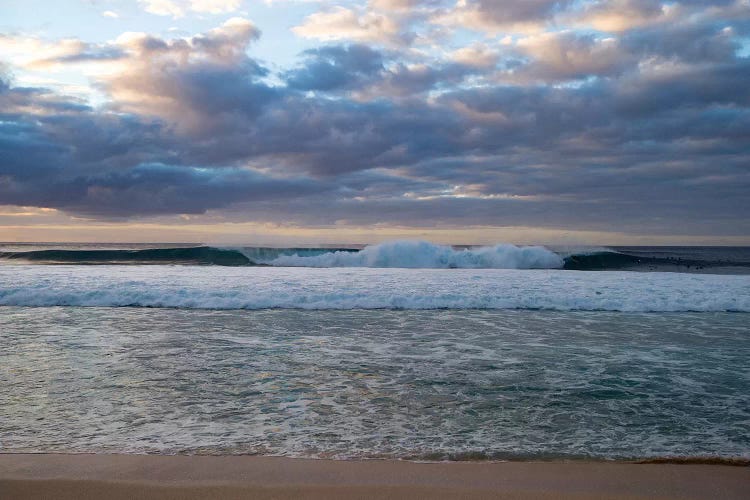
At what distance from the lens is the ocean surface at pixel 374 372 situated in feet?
13.4

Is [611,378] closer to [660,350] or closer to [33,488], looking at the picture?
[660,350]

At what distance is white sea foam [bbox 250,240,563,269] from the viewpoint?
2812cm

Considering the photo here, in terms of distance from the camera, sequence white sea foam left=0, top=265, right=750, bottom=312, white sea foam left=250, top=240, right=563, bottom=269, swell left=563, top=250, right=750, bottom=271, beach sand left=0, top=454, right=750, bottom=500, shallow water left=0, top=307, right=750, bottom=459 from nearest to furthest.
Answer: beach sand left=0, top=454, right=750, bottom=500, shallow water left=0, top=307, right=750, bottom=459, white sea foam left=0, top=265, right=750, bottom=312, white sea foam left=250, top=240, right=563, bottom=269, swell left=563, top=250, right=750, bottom=271

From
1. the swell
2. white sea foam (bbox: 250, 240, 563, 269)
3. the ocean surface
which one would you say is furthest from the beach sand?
the swell

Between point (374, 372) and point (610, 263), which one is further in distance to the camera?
point (610, 263)

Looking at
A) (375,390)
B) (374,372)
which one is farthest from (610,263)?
(375,390)

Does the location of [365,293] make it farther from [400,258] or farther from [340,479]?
[400,258]

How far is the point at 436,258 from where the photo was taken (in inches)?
1115

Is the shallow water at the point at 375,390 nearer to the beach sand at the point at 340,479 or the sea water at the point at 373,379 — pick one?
the sea water at the point at 373,379

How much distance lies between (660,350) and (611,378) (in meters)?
2.30

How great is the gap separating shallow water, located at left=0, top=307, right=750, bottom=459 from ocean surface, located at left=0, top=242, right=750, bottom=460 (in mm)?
27

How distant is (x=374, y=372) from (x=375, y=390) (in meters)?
0.75

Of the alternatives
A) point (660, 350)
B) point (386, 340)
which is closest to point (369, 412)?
point (386, 340)

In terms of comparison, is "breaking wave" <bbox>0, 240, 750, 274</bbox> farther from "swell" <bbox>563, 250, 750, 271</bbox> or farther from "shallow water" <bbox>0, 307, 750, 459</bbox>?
"shallow water" <bbox>0, 307, 750, 459</bbox>
